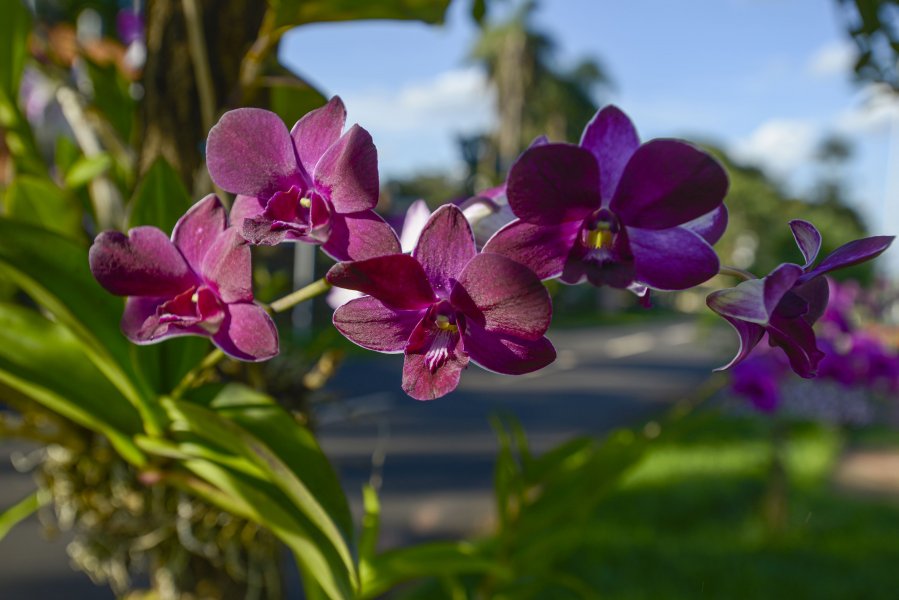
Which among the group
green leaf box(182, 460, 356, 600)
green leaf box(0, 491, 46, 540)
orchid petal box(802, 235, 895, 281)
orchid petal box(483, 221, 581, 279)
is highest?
orchid petal box(483, 221, 581, 279)

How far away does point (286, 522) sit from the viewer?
1.48 ft

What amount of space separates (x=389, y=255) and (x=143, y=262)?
0.49ft

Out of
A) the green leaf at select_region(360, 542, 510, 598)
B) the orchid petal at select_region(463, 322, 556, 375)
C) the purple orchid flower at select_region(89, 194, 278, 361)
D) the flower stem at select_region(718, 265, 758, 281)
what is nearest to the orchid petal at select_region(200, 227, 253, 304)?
the purple orchid flower at select_region(89, 194, 278, 361)

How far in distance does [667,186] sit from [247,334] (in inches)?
7.6

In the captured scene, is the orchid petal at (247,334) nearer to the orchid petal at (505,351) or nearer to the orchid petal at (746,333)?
the orchid petal at (505,351)

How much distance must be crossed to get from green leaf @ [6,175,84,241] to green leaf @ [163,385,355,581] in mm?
260

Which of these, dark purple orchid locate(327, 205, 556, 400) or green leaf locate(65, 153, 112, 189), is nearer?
dark purple orchid locate(327, 205, 556, 400)

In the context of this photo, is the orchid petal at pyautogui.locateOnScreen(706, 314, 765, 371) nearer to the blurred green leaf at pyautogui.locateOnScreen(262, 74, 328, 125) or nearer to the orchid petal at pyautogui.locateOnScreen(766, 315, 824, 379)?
the orchid petal at pyautogui.locateOnScreen(766, 315, 824, 379)

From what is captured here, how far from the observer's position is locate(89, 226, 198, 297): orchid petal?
1.20 feet

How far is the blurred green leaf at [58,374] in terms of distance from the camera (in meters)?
0.53

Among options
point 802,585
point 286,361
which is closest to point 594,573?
point 802,585

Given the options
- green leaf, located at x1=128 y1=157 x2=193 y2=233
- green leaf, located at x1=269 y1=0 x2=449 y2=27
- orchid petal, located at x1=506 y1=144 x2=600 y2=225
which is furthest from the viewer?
green leaf, located at x1=269 y1=0 x2=449 y2=27

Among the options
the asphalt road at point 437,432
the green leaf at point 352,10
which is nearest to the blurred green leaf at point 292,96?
the green leaf at point 352,10

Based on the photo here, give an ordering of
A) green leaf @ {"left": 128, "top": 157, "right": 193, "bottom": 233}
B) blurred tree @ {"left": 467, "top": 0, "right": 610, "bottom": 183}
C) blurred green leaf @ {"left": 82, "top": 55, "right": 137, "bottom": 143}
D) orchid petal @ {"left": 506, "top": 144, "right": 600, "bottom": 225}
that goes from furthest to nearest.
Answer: blurred tree @ {"left": 467, "top": 0, "right": 610, "bottom": 183}
blurred green leaf @ {"left": 82, "top": 55, "right": 137, "bottom": 143}
green leaf @ {"left": 128, "top": 157, "right": 193, "bottom": 233}
orchid petal @ {"left": 506, "top": 144, "right": 600, "bottom": 225}
